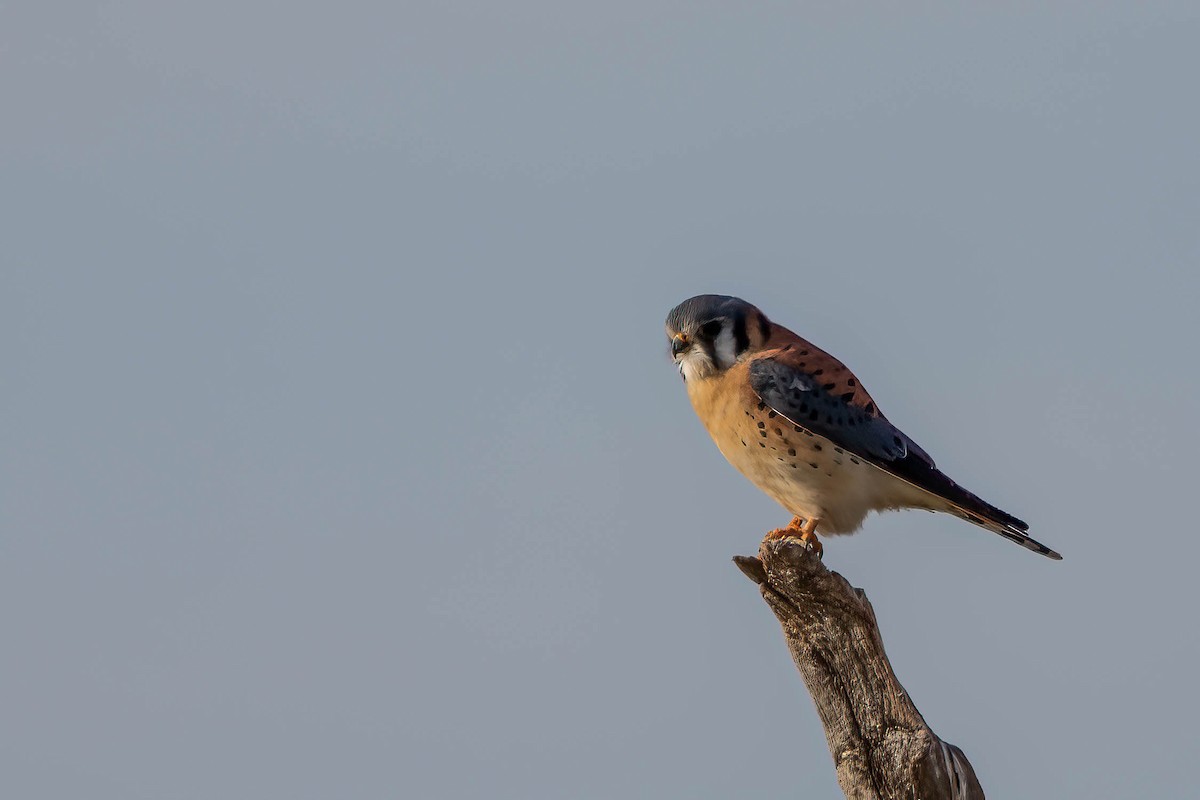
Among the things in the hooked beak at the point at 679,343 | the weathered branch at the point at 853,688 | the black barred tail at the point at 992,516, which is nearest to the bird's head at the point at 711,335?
the hooked beak at the point at 679,343

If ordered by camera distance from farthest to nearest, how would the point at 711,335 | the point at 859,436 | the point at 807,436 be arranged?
the point at 711,335 < the point at 859,436 < the point at 807,436

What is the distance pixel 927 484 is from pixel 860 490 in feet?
1.23

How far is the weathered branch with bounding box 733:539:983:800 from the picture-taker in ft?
21.6

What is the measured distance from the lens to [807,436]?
8797 millimetres

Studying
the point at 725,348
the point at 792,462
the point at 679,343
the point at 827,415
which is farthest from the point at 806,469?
the point at 679,343

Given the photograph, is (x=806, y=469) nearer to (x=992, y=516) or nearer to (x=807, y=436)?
(x=807, y=436)

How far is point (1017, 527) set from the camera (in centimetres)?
887

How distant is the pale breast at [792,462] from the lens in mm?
8805

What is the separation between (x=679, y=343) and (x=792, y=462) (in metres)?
1.02

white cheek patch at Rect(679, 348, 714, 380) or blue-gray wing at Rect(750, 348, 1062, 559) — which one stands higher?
white cheek patch at Rect(679, 348, 714, 380)

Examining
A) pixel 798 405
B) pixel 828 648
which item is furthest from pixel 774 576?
pixel 798 405

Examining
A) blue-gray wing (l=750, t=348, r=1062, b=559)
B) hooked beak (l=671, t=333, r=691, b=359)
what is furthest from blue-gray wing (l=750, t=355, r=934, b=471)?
hooked beak (l=671, t=333, r=691, b=359)

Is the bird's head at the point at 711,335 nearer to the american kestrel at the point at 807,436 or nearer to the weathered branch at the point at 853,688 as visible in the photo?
the american kestrel at the point at 807,436

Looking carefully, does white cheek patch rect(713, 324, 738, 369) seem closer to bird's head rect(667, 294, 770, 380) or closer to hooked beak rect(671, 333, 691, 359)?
bird's head rect(667, 294, 770, 380)
